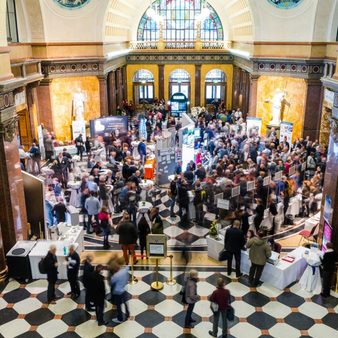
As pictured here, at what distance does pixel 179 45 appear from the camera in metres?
34.7

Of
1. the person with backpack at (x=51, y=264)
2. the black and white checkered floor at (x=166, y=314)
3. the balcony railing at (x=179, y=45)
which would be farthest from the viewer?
the balcony railing at (x=179, y=45)

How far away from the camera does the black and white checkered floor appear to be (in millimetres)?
8227

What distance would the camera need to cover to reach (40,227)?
1129 cm

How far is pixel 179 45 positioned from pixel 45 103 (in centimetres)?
1770

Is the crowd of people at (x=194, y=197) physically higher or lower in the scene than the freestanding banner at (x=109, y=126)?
lower

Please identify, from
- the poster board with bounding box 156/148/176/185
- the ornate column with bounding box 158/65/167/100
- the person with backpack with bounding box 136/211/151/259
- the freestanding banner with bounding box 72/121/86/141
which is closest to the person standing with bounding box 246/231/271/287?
the person with backpack with bounding box 136/211/151/259

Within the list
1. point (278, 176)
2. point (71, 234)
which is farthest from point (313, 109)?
point (71, 234)

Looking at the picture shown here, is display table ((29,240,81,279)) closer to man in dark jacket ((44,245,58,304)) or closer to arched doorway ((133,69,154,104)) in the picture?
man in dark jacket ((44,245,58,304))

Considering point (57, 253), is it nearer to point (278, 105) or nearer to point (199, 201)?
point (199, 201)

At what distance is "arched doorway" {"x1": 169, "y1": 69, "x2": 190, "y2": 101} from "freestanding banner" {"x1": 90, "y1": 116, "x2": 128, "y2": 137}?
1567 cm

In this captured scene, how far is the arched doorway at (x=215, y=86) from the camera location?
116 feet

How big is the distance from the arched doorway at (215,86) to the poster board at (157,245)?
89.3 ft

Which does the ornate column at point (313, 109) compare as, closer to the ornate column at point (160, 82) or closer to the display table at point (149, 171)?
the display table at point (149, 171)

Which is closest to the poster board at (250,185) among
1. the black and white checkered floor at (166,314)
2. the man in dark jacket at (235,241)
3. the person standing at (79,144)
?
the man in dark jacket at (235,241)
